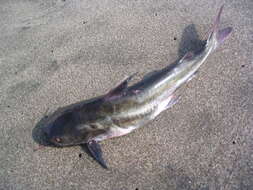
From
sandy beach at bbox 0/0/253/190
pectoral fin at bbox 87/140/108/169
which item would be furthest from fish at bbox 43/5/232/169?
sandy beach at bbox 0/0/253/190

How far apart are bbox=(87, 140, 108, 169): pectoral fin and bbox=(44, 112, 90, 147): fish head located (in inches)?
3.2

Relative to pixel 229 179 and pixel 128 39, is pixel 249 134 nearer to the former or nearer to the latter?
pixel 229 179

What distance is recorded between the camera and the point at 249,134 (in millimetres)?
2951

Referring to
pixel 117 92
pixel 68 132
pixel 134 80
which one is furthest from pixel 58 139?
pixel 134 80

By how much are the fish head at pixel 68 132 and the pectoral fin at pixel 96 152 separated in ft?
0.27

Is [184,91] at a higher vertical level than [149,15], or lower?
lower

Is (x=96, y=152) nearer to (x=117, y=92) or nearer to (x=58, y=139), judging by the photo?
(x=58, y=139)

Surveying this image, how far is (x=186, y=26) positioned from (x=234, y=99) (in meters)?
1.49

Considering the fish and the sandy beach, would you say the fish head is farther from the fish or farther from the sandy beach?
the sandy beach

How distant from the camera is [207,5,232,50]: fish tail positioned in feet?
11.9

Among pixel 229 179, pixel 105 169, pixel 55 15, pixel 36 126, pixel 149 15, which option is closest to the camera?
pixel 229 179

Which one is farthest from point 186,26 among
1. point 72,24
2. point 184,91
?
point 72,24

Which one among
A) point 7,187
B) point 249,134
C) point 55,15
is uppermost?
point 55,15

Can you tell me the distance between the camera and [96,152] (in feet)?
9.45
